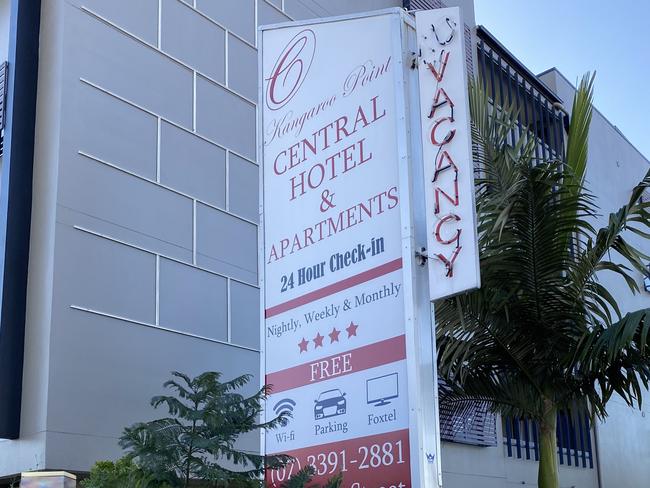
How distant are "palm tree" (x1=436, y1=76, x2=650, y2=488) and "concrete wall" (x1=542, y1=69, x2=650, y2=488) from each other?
11167 mm

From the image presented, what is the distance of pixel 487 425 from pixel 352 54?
1020 centimetres

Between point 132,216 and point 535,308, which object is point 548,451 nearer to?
point 535,308

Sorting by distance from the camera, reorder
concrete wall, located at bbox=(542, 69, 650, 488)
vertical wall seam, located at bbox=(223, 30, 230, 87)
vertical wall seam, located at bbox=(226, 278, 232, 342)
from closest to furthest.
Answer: vertical wall seam, located at bbox=(226, 278, 232, 342)
vertical wall seam, located at bbox=(223, 30, 230, 87)
concrete wall, located at bbox=(542, 69, 650, 488)

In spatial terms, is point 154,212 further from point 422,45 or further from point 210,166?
point 422,45

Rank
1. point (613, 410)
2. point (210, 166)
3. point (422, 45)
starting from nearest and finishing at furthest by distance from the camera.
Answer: point (422, 45) < point (210, 166) < point (613, 410)

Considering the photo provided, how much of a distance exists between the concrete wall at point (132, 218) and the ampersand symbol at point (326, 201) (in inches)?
167

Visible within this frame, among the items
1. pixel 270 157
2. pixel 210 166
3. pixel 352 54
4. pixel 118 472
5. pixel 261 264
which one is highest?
pixel 210 166

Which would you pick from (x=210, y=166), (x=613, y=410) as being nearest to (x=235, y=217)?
(x=210, y=166)

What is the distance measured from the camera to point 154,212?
1238 centimetres

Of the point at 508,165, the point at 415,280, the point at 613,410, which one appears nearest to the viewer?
the point at 415,280

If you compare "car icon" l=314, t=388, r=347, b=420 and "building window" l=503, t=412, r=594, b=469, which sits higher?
"building window" l=503, t=412, r=594, b=469

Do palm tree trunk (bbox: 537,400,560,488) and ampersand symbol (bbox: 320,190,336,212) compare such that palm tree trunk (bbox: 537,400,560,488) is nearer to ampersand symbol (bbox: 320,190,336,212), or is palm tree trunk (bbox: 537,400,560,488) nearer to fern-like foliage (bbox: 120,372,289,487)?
ampersand symbol (bbox: 320,190,336,212)

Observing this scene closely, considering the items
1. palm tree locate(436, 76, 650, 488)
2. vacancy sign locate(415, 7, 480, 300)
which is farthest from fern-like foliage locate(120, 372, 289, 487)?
palm tree locate(436, 76, 650, 488)

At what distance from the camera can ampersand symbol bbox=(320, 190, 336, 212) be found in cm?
793
